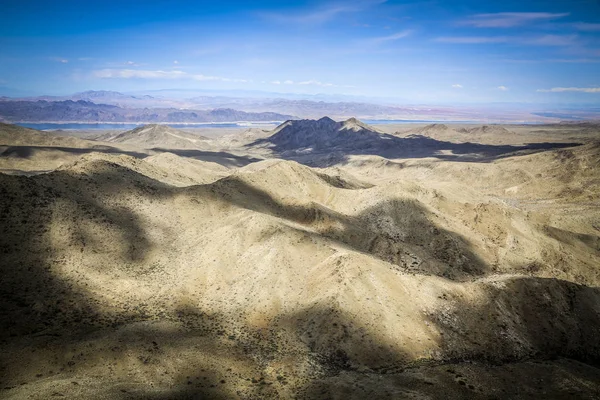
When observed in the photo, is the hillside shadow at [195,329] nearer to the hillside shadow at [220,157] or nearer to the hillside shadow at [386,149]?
the hillside shadow at [220,157]

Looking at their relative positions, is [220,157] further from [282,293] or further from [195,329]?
[195,329]

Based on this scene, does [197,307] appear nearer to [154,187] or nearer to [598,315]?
[154,187]

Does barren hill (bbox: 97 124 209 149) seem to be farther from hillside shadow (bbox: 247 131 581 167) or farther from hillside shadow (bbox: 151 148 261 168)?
hillside shadow (bbox: 247 131 581 167)

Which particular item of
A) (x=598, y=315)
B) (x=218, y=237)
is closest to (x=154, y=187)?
(x=218, y=237)

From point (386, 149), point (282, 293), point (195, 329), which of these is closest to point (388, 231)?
point (282, 293)

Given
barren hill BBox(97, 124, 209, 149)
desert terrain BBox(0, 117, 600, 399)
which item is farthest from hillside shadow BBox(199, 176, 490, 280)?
barren hill BBox(97, 124, 209, 149)

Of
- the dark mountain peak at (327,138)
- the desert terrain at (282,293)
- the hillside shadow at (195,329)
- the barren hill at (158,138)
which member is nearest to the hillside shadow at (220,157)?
the barren hill at (158,138)
